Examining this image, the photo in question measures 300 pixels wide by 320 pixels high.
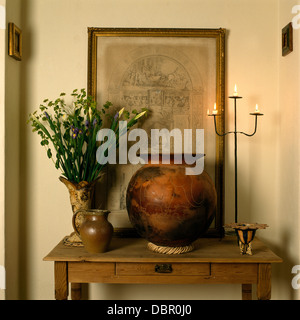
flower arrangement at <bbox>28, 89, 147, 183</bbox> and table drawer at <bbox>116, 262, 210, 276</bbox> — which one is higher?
flower arrangement at <bbox>28, 89, 147, 183</bbox>

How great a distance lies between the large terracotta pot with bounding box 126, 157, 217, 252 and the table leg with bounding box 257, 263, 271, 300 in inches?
13.8

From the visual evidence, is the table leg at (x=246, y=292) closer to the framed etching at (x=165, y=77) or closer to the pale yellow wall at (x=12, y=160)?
the framed etching at (x=165, y=77)

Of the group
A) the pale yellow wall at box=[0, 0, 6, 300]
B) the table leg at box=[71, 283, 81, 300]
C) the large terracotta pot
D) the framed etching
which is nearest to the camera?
the large terracotta pot

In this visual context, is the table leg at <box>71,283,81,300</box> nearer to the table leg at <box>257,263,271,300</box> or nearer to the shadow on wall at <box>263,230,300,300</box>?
the table leg at <box>257,263,271,300</box>

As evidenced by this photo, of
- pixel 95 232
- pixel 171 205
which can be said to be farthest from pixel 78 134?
pixel 171 205

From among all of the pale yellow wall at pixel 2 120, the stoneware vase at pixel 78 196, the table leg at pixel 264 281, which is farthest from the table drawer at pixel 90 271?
the table leg at pixel 264 281

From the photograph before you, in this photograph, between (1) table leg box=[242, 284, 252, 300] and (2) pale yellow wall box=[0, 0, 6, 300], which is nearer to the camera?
(2) pale yellow wall box=[0, 0, 6, 300]

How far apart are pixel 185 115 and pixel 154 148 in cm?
28

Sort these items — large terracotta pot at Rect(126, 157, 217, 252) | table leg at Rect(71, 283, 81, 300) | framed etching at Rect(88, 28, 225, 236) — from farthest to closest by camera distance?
1. framed etching at Rect(88, 28, 225, 236)
2. table leg at Rect(71, 283, 81, 300)
3. large terracotta pot at Rect(126, 157, 217, 252)

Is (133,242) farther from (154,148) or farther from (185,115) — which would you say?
(185,115)

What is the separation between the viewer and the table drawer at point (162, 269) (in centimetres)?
201

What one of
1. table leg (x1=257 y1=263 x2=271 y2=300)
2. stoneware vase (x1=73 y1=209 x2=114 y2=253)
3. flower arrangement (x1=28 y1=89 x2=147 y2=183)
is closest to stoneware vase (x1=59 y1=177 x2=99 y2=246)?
flower arrangement (x1=28 y1=89 x2=147 y2=183)

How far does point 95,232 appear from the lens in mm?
2014

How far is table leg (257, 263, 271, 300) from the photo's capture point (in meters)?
1.98
